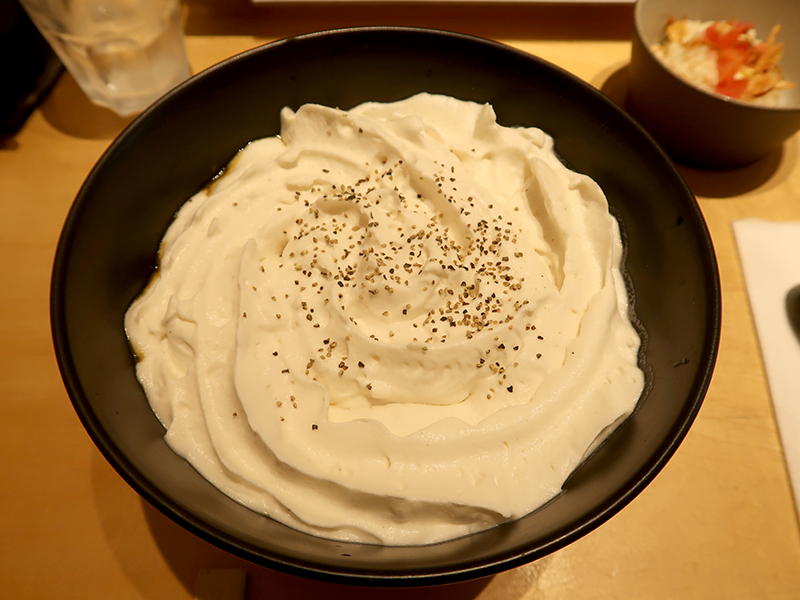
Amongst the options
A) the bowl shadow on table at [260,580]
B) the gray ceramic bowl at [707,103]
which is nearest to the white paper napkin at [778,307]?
the gray ceramic bowl at [707,103]

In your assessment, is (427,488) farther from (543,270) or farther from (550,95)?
(550,95)

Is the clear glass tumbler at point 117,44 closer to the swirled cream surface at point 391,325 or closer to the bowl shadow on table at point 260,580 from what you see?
the swirled cream surface at point 391,325

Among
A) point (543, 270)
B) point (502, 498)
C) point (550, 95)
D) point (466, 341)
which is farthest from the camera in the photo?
point (550, 95)

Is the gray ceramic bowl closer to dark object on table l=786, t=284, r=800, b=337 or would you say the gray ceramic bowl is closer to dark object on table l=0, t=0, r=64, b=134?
dark object on table l=786, t=284, r=800, b=337

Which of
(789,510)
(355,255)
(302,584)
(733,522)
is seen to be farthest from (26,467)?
(789,510)

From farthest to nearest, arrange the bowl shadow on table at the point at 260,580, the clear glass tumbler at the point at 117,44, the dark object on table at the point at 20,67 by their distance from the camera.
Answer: the dark object on table at the point at 20,67
the clear glass tumbler at the point at 117,44
the bowl shadow on table at the point at 260,580

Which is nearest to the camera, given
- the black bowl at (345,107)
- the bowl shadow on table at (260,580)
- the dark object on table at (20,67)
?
the black bowl at (345,107)

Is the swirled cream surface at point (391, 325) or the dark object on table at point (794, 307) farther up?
the swirled cream surface at point (391, 325)
